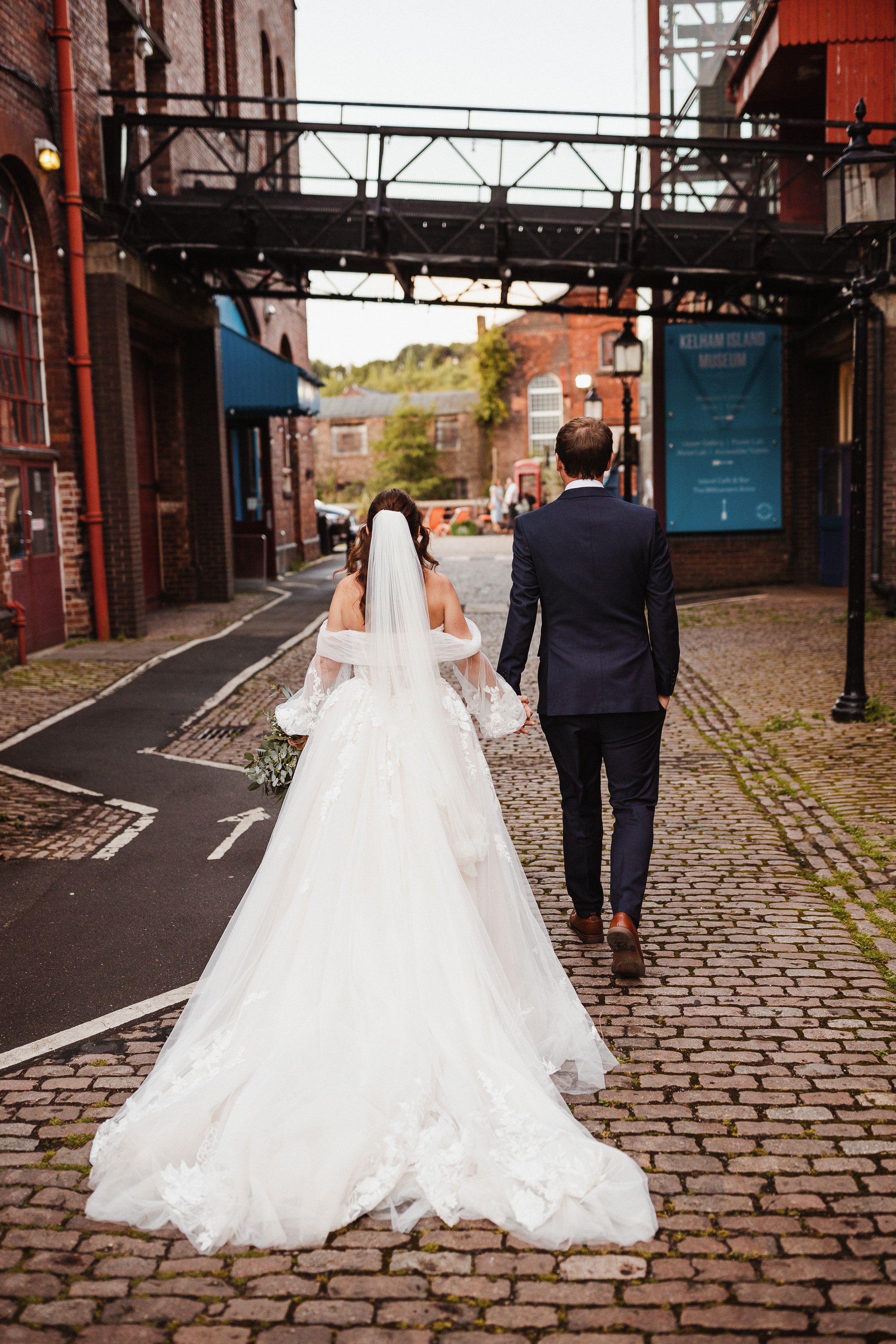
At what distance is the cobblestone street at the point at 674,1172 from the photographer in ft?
8.28

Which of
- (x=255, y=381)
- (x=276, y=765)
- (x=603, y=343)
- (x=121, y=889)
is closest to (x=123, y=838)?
(x=121, y=889)

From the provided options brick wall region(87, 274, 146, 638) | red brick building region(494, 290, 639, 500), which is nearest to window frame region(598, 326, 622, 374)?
red brick building region(494, 290, 639, 500)

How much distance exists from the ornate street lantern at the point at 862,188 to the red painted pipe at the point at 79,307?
843 cm

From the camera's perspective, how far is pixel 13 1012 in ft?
14.0

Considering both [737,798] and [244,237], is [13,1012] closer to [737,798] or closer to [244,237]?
[737,798]

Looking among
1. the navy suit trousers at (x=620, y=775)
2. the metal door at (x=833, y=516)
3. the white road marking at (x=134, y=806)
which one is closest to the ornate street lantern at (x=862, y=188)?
the navy suit trousers at (x=620, y=775)

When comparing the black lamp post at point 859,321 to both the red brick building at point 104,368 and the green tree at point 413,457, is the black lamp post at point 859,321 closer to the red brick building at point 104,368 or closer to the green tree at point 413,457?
the red brick building at point 104,368

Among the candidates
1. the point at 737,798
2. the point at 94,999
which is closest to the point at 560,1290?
the point at 94,999

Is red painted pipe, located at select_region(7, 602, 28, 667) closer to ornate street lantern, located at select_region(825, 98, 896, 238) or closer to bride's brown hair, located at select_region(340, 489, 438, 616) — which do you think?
ornate street lantern, located at select_region(825, 98, 896, 238)

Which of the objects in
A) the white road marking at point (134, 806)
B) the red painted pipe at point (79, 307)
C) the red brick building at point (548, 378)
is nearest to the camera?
the white road marking at point (134, 806)

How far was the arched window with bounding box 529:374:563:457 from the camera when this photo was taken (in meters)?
55.5

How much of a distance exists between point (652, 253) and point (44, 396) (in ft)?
27.6

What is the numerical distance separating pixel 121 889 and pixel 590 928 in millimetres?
2360

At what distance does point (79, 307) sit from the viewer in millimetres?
13414
